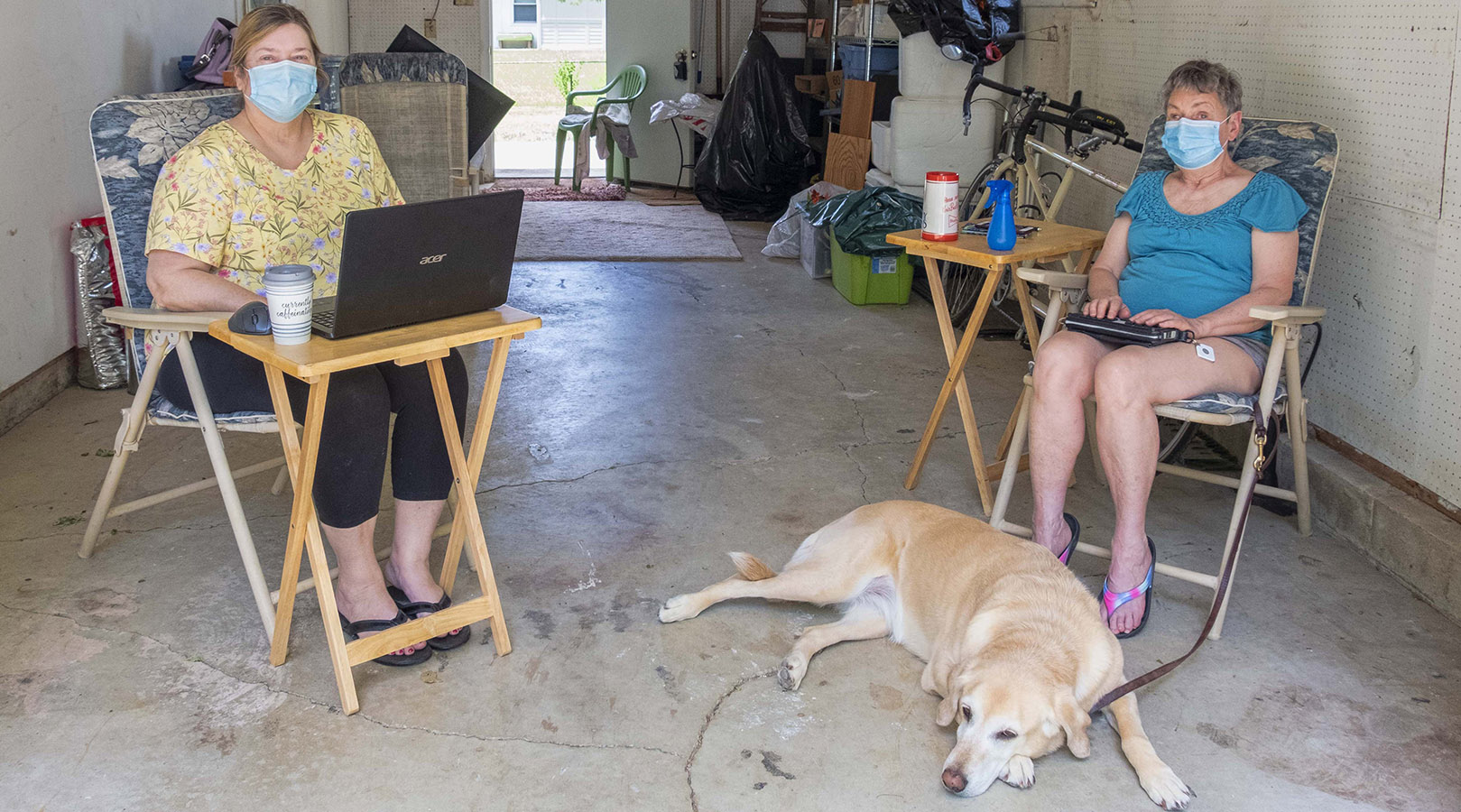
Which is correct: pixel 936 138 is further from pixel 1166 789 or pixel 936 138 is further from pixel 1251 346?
pixel 1166 789

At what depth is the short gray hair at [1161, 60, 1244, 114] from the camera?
2.67m

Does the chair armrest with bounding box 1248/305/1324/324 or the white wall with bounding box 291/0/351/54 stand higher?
the white wall with bounding box 291/0/351/54

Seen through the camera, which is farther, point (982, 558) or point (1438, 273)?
point (1438, 273)

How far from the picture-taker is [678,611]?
2455mm

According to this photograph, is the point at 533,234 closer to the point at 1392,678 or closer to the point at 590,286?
the point at 590,286

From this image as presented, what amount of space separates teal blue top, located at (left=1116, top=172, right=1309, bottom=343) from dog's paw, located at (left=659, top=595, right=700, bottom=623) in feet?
4.24

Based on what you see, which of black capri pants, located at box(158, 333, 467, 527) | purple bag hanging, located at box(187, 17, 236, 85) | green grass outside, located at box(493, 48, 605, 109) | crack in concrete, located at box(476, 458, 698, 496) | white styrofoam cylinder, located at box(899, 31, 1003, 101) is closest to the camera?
black capri pants, located at box(158, 333, 467, 527)

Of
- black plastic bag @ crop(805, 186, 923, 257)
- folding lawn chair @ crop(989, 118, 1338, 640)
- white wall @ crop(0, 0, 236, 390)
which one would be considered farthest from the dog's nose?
black plastic bag @ crop(805, 186, 923, 257)

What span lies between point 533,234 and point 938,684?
5.13m

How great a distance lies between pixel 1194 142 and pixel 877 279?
2.69m

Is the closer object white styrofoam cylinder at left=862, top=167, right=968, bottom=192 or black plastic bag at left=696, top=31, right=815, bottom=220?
white styrofoam cylinder at left=862, top=167, right=968, bottom=192

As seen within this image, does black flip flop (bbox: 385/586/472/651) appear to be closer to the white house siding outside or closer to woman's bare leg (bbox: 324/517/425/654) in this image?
woman's bare leg (bbox: 324/517/425/654)

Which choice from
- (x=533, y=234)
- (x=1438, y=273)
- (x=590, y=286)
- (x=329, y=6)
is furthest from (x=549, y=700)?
(x=329, y=6)

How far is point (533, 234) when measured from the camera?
6.79 metres
